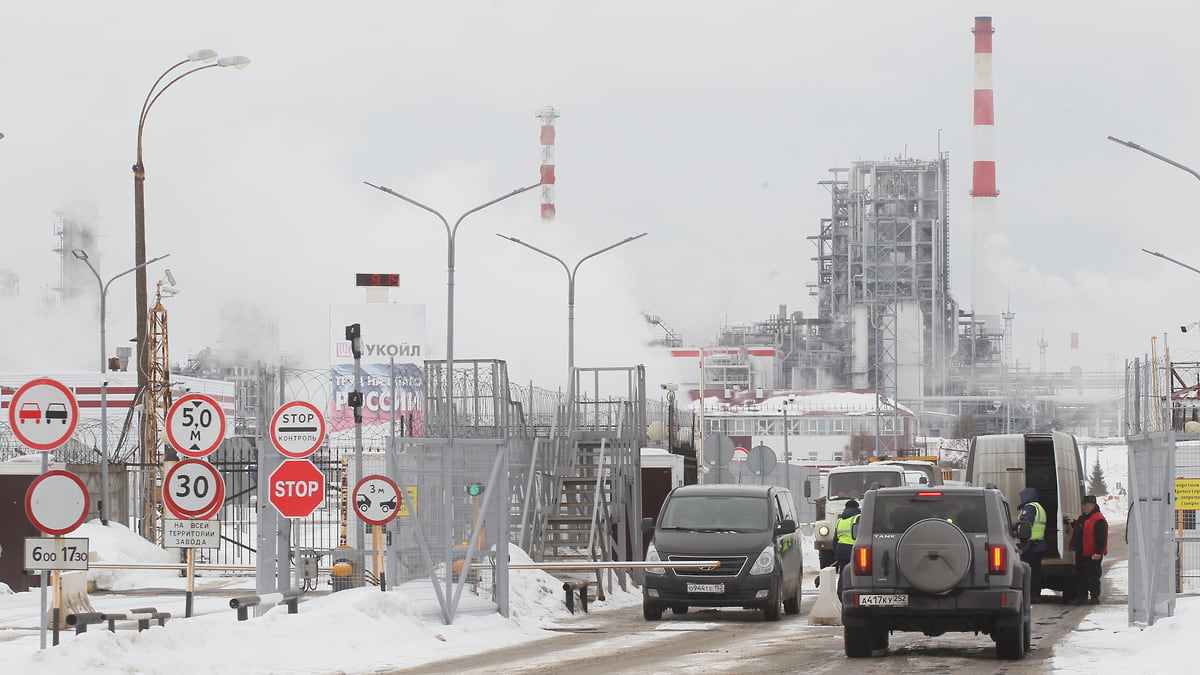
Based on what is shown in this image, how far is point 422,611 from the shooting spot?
1922 centimetres

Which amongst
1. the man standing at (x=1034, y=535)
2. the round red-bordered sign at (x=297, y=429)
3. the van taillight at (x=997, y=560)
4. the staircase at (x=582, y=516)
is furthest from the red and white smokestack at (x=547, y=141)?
the van taillight at (x=997, y=560)

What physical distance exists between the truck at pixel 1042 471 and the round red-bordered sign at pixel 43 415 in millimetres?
16649

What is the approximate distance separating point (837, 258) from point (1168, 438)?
109 meters

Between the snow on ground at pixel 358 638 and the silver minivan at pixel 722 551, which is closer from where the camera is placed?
the snow on ground at pixel 358 638

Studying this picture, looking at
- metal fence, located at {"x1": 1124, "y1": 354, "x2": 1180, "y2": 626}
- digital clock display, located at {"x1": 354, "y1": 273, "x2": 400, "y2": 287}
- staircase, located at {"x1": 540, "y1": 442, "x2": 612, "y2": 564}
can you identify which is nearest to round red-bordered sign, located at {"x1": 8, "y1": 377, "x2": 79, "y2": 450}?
metal fence, located at {"x1": 1124, "y1": 354, "x2": 1180, "y2": 626}

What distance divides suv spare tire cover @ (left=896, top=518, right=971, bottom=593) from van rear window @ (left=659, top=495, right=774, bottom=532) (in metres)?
6.74

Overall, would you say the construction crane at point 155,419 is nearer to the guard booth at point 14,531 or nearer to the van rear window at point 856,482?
the guard booth at point 14,531

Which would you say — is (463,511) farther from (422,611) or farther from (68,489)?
(68,489)

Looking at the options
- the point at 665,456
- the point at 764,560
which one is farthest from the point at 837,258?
the point at 764,560

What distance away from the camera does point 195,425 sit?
15453 mm

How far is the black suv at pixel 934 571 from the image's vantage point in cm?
1497

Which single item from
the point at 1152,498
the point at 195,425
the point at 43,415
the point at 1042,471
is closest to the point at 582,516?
the point at 1042,471

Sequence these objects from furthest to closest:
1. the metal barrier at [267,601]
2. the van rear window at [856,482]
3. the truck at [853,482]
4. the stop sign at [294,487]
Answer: the van rear window at [856,482] < the truck at [853,482] < the stop sign at [294,487] < the metal barrier at [267,601]

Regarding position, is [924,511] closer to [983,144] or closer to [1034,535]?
[1034,535]
